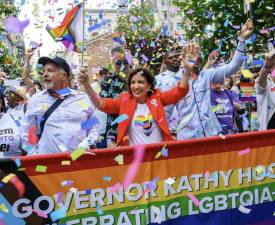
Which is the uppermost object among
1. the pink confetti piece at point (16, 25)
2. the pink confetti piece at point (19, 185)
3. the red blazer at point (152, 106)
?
the pink confetti piece at point (16, 25)

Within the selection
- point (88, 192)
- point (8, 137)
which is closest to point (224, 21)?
point (8, 137)

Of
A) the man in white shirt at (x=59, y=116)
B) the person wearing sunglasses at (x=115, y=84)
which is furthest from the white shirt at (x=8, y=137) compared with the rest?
the person wearing sunglasses at (x=115, y=84)

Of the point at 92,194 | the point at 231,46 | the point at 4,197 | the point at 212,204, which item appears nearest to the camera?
the point at 4,197

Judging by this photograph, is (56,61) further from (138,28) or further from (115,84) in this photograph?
(138,28)

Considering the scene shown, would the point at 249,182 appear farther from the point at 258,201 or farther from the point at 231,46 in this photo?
the point at 231,46

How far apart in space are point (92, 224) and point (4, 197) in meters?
0.70

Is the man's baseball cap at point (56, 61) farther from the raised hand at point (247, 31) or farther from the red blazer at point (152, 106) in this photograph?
the raised hand at point (247, 31)

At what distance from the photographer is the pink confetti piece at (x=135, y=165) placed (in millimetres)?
4035

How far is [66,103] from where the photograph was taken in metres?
4.90

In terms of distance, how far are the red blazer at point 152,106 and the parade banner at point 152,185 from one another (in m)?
0.88

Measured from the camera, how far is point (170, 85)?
6105 millimetres

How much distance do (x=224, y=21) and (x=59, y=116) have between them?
12.1 m

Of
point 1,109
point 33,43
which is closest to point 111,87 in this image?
point 33,43

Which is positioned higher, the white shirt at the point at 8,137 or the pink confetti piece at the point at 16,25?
the pink confetti piece at the point at 16,25
